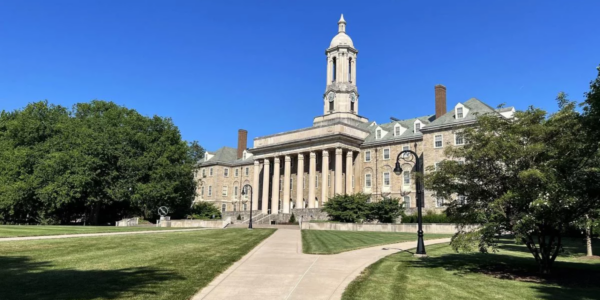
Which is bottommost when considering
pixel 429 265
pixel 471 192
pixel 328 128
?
pixel 429 265

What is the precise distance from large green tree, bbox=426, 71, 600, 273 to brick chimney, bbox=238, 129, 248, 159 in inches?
2763

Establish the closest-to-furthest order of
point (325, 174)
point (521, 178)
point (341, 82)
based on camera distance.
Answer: point (521, 178) < point (325, 174) < point (341, 82)

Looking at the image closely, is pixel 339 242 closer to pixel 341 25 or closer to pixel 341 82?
pixel 341 82

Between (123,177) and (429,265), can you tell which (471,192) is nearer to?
(429,265)

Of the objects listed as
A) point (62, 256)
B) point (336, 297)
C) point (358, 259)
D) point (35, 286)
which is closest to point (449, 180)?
point (358, 259)

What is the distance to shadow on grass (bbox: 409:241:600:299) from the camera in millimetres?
11054

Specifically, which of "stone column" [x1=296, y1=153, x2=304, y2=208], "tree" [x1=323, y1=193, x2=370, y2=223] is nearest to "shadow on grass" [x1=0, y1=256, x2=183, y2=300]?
"tree" [x1=323, y1=193, x2=370, y2=223]

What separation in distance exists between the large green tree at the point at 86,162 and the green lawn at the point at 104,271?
31.3 metres

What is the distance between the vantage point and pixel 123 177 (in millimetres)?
50719

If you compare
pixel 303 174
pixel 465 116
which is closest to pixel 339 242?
pixel 465 116

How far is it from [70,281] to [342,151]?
179 feet

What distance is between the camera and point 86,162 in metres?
46.1

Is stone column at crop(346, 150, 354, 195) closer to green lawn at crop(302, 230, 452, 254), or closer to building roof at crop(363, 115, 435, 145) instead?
building roof at crop(363, 115, 435, 145)

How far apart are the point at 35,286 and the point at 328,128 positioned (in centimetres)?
5440
